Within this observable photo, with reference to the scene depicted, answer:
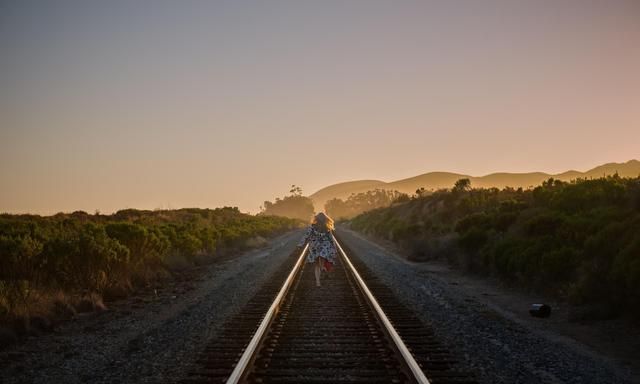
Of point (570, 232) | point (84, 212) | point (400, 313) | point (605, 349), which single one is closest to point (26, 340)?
point (400, 313)

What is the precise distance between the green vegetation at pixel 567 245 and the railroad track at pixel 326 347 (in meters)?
4.05

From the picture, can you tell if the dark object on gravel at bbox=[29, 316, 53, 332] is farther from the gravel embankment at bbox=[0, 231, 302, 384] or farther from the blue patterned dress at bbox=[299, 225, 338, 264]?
the blue patterned dress at bbox=[299, 225, 338, 264]

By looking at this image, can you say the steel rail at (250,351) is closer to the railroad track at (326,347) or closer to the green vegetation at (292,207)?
the railroad track at (326,347)

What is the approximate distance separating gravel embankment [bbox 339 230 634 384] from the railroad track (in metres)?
0.38

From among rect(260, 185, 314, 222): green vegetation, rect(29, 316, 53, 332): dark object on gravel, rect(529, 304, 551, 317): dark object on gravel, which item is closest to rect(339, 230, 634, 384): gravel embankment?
rect(529, 304, 551, 317): dark object on gravel

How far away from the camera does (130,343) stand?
8.04 metres

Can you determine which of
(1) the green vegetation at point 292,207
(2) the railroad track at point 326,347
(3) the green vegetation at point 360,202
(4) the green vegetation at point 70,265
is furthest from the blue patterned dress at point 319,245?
(1) the green vegetation at point 292,207

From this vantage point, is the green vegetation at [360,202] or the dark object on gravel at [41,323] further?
the green vegetation at [360,202]

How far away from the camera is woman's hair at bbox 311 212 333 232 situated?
13.6m

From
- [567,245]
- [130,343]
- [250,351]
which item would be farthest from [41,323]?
[567,245]

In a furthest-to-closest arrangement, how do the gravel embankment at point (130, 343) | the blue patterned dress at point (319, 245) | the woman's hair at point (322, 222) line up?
1. the blue patterned dress at point (319, 245)
2. the woman's hair at point (322, 222)
3. the gravel embankment at point (130, 343)

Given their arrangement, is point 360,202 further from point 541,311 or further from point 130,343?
point 130,343

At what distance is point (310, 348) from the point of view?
23.3ft

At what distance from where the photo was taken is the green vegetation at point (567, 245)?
971 centimetres
